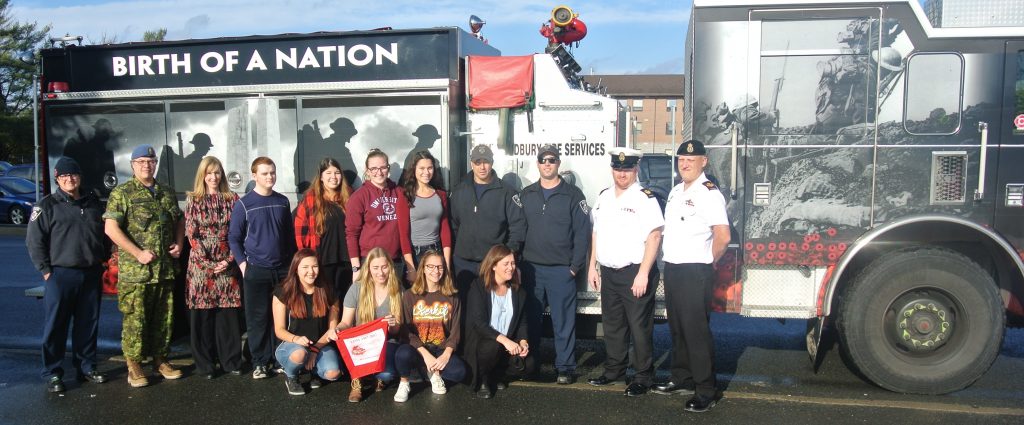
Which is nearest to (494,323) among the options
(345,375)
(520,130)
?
(345,375)

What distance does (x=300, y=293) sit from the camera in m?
5.16

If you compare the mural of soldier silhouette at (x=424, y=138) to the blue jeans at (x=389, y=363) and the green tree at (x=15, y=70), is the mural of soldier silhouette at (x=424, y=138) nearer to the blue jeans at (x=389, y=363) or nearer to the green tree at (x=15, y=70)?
the blue jeans at (x=389, y=363)

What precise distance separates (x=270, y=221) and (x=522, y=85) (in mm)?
2058

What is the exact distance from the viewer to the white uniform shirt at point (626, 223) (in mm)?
4883

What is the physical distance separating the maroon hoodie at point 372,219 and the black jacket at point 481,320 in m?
0.72

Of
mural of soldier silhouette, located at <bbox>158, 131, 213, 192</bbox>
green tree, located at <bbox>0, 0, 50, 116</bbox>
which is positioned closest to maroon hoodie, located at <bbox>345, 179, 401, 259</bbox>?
mural of soldier silhouette, located at <bbox>158, 131, 213, 192</bbox>

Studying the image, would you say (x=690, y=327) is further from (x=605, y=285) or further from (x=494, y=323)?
(x=494, y=323)

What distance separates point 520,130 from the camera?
5668 millimetres

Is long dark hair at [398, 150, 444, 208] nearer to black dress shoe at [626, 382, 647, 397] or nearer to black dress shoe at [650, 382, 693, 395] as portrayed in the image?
black dress shoe at [626, 382, 647, 397]

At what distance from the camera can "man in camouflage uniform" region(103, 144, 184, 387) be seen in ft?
17.1

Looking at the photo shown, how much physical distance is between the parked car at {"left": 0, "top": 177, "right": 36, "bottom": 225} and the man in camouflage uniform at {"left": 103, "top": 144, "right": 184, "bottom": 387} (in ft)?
53.0

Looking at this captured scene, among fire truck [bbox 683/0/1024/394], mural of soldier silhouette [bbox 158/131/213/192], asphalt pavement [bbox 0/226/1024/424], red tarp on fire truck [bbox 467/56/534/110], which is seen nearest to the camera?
asphalt pavement [bbox 0/226/1024/424]

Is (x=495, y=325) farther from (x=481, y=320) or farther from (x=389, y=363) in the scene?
(x=389, y=363)

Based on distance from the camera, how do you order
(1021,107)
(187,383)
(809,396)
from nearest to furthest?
(1021,107) → (809,396) → (187,383)
